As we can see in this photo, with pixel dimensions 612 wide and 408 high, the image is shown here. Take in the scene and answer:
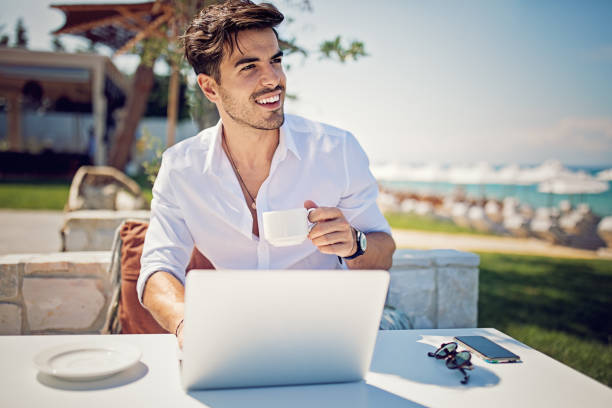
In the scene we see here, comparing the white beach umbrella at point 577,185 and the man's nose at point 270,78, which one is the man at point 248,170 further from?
the white beach umbrella at point 577,185

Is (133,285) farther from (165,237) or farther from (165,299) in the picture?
(165,299)

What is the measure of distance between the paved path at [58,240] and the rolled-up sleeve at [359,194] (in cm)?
457

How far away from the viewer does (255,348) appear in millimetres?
859

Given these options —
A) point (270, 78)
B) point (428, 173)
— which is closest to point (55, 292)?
point (270, 78)

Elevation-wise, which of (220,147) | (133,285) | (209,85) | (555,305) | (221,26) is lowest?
(555,305)

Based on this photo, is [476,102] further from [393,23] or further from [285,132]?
[285,132]

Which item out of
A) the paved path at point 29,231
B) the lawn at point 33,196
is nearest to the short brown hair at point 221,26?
the paved path at point 29,231

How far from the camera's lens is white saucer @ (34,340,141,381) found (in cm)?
89

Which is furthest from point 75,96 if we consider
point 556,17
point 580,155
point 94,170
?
point 580,155

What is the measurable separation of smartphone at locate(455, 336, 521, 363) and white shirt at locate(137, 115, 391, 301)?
0.71 metres

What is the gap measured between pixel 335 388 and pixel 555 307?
4721 mm

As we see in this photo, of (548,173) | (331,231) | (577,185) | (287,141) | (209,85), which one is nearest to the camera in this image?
(331,231)

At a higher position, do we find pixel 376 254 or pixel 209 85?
pixel 209 85

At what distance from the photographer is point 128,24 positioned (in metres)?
5.26
